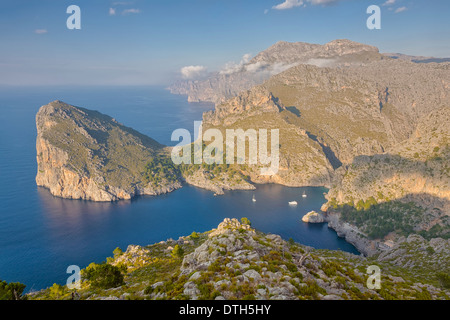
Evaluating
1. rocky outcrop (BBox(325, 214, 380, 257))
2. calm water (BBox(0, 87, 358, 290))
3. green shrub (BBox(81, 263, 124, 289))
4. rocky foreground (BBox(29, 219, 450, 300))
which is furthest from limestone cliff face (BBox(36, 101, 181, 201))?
rocky foreground (BBox(29, 219, 450, 300))

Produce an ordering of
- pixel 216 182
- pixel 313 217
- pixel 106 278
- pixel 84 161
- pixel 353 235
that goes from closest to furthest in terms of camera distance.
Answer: pixel 106 278 → pixel 353 235 → pixel 313 217 → pixel 84 161 → pixel 216 182

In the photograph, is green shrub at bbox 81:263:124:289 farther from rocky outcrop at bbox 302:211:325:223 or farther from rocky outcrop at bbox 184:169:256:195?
rocky outcrop at bbox 184:169:256:195

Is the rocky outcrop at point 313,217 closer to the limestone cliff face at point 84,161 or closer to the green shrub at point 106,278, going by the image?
the limestone cliff face at point 84,161

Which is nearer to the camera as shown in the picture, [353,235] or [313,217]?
[353,235]

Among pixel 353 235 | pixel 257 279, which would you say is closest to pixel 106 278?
pixel 257 279

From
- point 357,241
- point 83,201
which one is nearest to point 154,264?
point 357,241

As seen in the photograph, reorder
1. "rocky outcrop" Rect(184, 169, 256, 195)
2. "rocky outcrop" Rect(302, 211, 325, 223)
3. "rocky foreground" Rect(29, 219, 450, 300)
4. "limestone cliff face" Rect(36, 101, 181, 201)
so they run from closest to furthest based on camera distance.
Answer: "rocky foreground" Rect(29, 219, 450, 300) < "rocky outcrop" Rect(302, 211, 325, 223) < "limestone cliff face" Rect(36, 101, 181, 201) < "rocky outcrop" Rect(184, 169, 256, 195)

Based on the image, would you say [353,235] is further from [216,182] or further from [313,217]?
[216,182]
